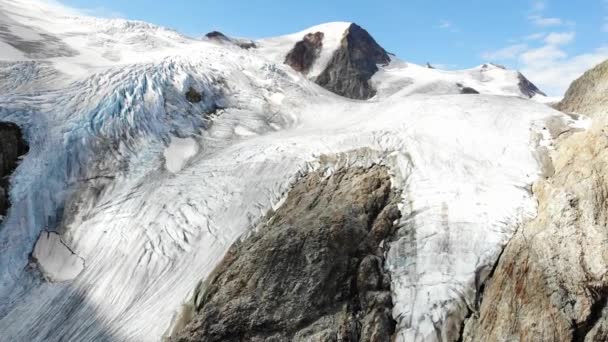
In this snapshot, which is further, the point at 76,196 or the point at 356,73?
the point at 356,73

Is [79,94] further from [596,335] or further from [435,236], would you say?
[596,335]

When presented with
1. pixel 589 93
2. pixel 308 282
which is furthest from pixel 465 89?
pixel 308 282

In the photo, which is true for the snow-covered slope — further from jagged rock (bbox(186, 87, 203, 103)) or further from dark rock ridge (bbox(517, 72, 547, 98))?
dark rock ridge (bbox(517, 72, 547, 98))

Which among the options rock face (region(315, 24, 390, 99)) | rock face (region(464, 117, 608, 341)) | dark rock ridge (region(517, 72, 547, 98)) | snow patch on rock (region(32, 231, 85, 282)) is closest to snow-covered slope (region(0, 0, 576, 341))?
snow patch on rock (region(32, 231, 85, 282))

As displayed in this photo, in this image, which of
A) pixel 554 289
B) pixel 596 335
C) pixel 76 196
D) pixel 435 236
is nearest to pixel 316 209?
pixel 435 236

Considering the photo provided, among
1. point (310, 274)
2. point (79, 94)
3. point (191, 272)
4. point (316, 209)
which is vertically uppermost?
point (79, 94)

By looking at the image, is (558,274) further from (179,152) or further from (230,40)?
(230,40)
